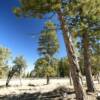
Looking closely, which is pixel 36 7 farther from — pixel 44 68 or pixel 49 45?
pixel 49 45

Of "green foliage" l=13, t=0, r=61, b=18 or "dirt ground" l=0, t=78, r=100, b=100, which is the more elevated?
"green foliage" l=13, t=0, r=61, b=18

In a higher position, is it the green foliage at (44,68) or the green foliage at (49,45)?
the green foliage at (49,45)

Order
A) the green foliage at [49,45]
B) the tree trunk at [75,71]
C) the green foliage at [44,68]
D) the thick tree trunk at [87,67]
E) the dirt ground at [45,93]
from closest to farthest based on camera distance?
the tree trunk at [75,71] → the dirt ground at [45,93] → the thick tree trunk at [87,67] → the green foliage at [44,68] → the green foliage at [49,45]

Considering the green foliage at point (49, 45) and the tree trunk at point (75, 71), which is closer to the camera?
the tree trunk at point (75, 71)

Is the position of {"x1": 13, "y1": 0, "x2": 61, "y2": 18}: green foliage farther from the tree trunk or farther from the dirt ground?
the dirt ground

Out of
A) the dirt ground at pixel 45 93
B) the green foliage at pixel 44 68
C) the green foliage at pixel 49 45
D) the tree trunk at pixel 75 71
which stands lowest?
the dirt ground at pixel 45 93

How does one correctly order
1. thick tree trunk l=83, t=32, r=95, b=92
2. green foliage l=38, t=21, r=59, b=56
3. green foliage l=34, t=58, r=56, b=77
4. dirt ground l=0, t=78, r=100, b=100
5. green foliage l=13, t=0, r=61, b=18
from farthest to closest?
1. green foliage l=38, t=21, r=59, b=56
2. green foliage l=34, t=58, r=56, b=77
3. thick tree trunk l=83, t=32, r=95, b=92
4. dirt ground l=0, t=78, r=100, b=100
5. green foliage l=13, t=0, r=61, b=18

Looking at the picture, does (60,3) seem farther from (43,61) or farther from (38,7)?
(43,61)

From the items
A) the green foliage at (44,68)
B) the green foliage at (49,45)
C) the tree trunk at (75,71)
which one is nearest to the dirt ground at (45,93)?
the tree trunk at (75,71)

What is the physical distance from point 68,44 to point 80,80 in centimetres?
243

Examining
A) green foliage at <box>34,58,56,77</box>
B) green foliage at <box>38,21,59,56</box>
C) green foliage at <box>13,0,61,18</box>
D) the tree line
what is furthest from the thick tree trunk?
green foliage at <box>38,21,59,56</box>

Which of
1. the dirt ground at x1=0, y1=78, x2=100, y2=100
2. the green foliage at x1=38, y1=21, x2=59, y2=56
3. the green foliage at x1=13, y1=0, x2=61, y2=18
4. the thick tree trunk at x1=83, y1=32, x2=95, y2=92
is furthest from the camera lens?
the green foliage at x1=38, y1=21, x2=59, y2=56

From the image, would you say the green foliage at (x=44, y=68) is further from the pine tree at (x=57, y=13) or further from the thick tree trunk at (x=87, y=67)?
the pine tree at (x=57, y=13)

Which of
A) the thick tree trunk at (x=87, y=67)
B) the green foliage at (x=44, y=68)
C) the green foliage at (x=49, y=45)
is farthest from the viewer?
the green foliage at (x=49, y=45)
